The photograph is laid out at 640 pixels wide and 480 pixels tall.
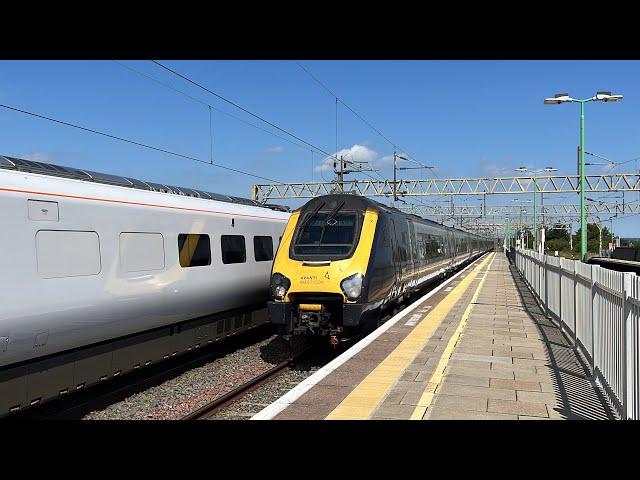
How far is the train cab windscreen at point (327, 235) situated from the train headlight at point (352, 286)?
0.48m

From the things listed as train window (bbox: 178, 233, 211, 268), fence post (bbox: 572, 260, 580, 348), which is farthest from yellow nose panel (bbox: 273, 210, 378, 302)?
fence post (bbox: 572, 260, 580, 348)

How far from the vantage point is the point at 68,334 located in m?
7.21

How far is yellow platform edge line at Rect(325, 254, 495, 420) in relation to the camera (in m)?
5.81

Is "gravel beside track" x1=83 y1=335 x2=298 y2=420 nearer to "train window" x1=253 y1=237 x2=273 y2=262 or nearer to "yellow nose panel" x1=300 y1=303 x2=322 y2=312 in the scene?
"yellow nose panel" x1=300 y1=303 x2=322 y2=312

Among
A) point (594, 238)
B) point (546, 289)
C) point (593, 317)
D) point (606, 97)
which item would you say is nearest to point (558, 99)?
point (606, 97)

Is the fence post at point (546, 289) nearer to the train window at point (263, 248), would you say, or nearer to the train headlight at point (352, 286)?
the train headlight at point (352, 286)

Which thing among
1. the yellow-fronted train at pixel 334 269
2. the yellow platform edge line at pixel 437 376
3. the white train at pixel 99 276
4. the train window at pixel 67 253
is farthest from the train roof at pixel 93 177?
the yellow platform edge line at pixel 437 376

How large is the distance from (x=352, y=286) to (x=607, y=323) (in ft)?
14.1

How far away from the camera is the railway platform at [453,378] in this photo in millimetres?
5867

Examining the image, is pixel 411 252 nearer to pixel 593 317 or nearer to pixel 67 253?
pixel 593 317
